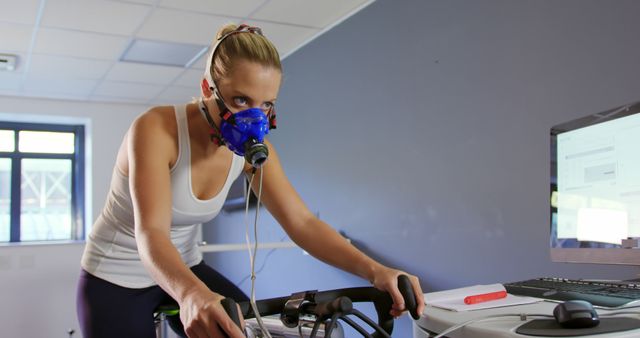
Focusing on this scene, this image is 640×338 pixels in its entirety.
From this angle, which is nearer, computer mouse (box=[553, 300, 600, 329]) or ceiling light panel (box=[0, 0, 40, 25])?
computer mouse (box=[553, 300, 600, 329])

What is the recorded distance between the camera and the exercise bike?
76 centimetres

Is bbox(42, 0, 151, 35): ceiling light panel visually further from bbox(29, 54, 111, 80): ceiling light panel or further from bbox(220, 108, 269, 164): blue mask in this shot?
bbox(220, 108, 269, 164): blue mask

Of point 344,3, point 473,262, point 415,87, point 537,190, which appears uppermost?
point 344,3

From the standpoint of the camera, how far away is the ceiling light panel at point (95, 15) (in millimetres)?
3562

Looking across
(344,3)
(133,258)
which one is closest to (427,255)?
(344,3)

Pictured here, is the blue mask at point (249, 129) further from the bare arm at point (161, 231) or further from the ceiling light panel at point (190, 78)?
the ceiling light panel at point (190, 78)

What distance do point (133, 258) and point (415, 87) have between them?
200 centimetres

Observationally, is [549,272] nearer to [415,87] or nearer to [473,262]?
[473,262]

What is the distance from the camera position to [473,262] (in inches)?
111

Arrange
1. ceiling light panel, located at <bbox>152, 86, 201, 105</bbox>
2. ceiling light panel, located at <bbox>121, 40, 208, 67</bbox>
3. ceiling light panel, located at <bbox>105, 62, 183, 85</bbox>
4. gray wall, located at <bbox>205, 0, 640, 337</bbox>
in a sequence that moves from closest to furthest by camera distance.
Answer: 1. gray wall, located at <bbox>205, 0, 640, 337</bbox>
2. ceiling light panel, located at <bbox>121, 40, 208, 67</bbox>
3. ceiling light panel, located at <bbox>105, 62, 183, 85</bbox>
4. ceiling light panel, located at <bbox>152, 86, 201, 105</bbox>

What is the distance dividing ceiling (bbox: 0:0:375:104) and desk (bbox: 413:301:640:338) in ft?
9.07

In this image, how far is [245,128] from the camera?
120cm

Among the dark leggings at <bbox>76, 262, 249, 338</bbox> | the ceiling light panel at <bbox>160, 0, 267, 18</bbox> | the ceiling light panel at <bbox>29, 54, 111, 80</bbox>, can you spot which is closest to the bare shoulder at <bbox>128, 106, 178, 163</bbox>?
the dark leggings at <bbox>76, 262, 249, 338</bbox>

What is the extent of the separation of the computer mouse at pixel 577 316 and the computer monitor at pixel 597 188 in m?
0.47
